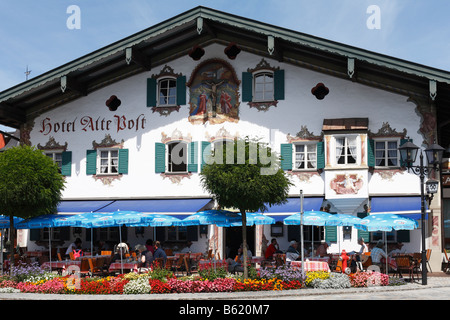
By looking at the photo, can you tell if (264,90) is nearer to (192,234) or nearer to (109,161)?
(192,234)

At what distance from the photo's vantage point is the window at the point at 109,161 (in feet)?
88.3

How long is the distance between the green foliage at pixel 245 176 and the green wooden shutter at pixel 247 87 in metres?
6.92

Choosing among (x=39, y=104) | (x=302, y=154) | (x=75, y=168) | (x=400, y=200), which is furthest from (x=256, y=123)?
(x=39, y=104)

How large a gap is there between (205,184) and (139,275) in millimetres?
3492

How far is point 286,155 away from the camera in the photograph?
2495 centimetres

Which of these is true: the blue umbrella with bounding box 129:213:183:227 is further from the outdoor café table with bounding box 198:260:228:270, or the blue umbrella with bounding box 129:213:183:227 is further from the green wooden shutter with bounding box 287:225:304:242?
the green wooden shutter with bounding box 287:225:304:242

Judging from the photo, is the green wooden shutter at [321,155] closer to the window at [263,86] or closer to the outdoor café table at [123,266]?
the window at [263,86]

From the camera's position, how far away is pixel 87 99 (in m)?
27.5

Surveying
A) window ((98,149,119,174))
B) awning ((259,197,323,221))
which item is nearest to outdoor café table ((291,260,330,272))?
awning ((259,197,323,221))

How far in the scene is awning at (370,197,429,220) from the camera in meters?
22.3

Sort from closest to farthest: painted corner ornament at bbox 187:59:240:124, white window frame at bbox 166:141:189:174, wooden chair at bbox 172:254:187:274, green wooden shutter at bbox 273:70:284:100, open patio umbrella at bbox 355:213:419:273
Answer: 1. open patio umbrella at bbox 355:213:419:273
2. wooden chair at bbox 172:254:187:274
3. green wooden shutter at bbox 273:70:284:100
4. painted corner ornament at bbox 187:59:240:124
5. white window frame at bbox 166:141:189:174

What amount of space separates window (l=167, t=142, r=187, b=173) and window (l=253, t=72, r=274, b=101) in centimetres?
379

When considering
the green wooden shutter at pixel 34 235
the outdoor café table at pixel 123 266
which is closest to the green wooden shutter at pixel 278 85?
the outdoor café table at pixel 123 266

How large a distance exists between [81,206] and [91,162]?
2.05 metres
